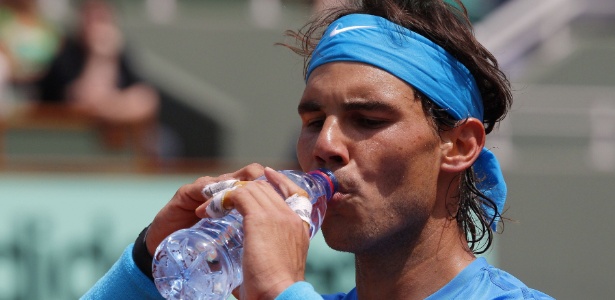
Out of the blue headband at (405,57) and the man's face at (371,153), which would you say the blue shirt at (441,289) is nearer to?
the man's face at (371,153)

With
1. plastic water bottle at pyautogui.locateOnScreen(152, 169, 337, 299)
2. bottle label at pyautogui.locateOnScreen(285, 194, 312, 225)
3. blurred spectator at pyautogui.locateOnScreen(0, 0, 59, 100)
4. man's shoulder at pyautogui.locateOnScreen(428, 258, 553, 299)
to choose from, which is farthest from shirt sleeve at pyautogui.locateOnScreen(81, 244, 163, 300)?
blurred spectator at pyautogui.locateOnScreen(0, 0, 59, 100)

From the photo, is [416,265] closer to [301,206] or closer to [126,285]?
[301,206]

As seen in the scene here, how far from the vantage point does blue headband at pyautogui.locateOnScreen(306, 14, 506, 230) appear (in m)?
3.13

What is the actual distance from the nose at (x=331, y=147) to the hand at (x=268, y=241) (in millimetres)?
308

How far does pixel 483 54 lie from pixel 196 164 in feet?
16.7

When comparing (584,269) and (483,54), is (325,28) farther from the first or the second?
(584,269)

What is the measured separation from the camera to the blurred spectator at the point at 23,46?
28.2 ft

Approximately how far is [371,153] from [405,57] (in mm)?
326

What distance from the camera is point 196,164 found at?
8.19 meters

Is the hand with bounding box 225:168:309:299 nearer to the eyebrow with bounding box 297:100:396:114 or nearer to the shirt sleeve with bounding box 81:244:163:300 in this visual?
the eyebrow with bounding box 297:100:396:114

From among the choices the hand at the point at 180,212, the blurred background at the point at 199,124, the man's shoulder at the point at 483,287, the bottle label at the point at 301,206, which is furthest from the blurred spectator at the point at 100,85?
the bottle label at the point at 301,206

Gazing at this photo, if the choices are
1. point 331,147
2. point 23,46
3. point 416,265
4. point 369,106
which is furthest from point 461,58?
point 23,46

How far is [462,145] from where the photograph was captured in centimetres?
325

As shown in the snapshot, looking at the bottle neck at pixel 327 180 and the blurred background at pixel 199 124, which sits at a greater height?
the bottle neck at pixel 327 180
